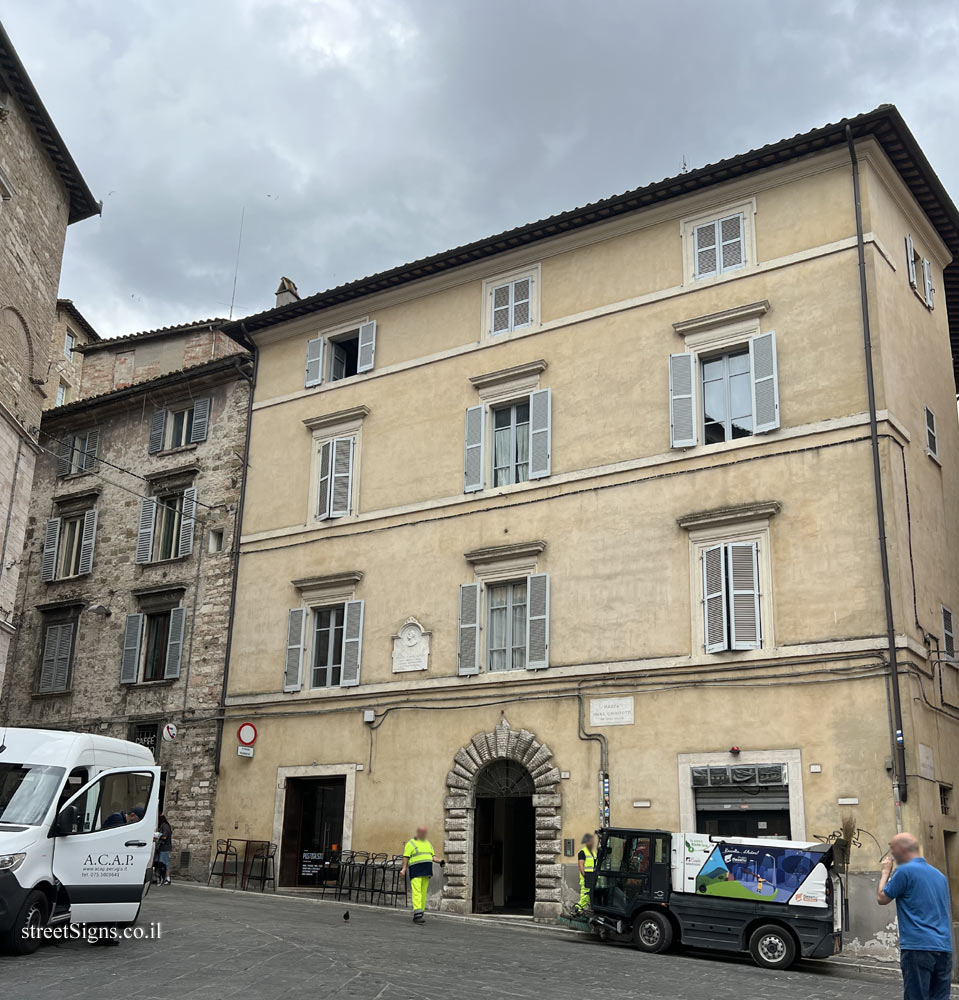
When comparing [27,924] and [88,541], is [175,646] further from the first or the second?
[27,924]

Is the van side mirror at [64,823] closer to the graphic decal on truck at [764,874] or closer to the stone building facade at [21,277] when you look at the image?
the graphic decal on truck at [764,874]

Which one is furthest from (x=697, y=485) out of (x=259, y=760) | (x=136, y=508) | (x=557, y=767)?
(x=136, y=508)

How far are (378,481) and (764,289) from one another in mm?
8070

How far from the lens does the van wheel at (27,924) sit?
1022 centimetres

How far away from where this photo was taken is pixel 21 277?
21.1 metres

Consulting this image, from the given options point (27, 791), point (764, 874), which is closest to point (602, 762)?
point (764, 874)

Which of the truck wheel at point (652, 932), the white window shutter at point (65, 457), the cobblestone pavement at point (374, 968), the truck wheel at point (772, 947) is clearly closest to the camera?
the cobblestone pavement at point (374, 968)

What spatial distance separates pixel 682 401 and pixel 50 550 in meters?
16.6

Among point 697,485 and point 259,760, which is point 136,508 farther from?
point 697,485

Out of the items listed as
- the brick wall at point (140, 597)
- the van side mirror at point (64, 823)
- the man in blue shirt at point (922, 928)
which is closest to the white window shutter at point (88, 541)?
the brick wall at point (140, 597)

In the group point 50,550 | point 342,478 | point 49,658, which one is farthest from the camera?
point 50,550

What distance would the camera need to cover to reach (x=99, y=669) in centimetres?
2569

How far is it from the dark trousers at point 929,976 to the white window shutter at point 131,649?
66.6ft

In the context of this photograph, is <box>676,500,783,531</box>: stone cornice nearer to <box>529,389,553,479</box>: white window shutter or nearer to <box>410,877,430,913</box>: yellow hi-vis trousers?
<box>529,389,553,479</box>: white window shutter
